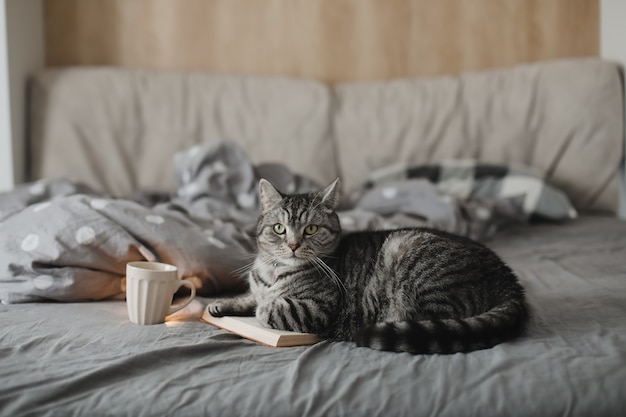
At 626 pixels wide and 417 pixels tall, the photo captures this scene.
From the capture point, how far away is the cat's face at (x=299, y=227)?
1.42 meters

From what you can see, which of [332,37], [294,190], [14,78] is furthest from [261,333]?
[332,37]

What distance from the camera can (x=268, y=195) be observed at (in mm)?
1533

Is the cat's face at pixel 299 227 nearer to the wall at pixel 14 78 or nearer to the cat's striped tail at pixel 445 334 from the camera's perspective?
the cat's striped tail at pixel 445 334

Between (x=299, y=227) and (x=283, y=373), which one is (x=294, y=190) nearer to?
(x=299, y=227)

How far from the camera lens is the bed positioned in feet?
3.18

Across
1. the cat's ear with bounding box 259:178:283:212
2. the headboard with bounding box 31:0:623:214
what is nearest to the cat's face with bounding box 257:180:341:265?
the cat's ear with bounding box 259:178:283:212

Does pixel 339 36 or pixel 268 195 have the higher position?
pixel 339 36

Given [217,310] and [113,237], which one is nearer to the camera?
[217,310]

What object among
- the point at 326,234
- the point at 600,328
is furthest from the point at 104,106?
the point at 600,328

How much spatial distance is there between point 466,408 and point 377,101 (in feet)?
6.92

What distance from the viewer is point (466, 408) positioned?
94 cm

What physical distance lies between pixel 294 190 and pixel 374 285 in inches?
41.1

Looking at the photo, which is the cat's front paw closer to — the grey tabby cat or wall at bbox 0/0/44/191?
the grey tabby cat

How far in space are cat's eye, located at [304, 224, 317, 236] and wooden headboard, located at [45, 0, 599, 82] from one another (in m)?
1.80
